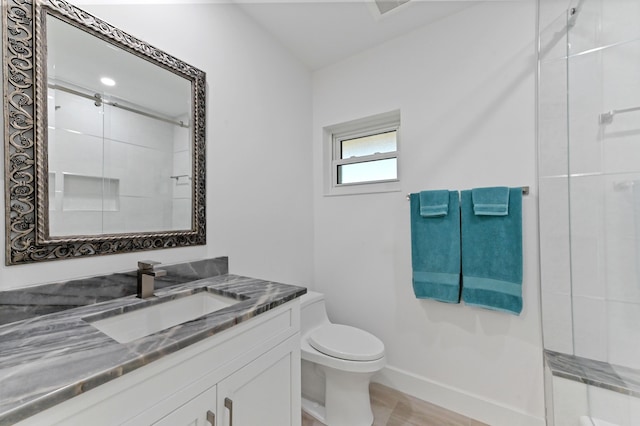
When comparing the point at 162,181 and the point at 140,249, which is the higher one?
the point at 162,181

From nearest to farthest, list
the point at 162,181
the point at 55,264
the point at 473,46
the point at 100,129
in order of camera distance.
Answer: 1. the point at 55,264
2. the point at 100,129
3. the point at 162,181
4. the point at 473,46

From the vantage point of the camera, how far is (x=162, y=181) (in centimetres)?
123

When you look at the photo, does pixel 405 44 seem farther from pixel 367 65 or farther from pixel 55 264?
pixel 55 264

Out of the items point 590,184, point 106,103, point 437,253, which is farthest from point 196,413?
point 590,184

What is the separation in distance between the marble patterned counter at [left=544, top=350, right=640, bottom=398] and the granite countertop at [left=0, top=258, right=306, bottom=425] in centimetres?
131

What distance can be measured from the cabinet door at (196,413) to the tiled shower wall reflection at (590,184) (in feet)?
4.79

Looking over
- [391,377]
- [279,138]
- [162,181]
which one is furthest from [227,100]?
[391,377]

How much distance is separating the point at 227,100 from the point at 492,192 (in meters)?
1.58

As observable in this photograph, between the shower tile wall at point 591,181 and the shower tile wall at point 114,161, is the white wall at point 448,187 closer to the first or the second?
the shower tile wall at point 591,181

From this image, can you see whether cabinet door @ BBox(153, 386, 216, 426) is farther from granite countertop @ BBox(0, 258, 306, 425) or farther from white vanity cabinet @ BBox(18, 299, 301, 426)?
granite countertop @ BBox(0, 258, 306, 425)

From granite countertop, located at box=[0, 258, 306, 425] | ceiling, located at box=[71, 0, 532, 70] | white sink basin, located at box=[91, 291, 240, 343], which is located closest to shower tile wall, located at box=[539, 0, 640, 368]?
ceiling, located at box=[71, 0, 532, 70]

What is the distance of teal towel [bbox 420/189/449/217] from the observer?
5.21 ft

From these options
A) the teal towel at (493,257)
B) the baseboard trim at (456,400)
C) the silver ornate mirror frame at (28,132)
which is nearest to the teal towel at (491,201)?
the teal towel at (493,257)

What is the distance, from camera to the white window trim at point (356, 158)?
1.90 metres
